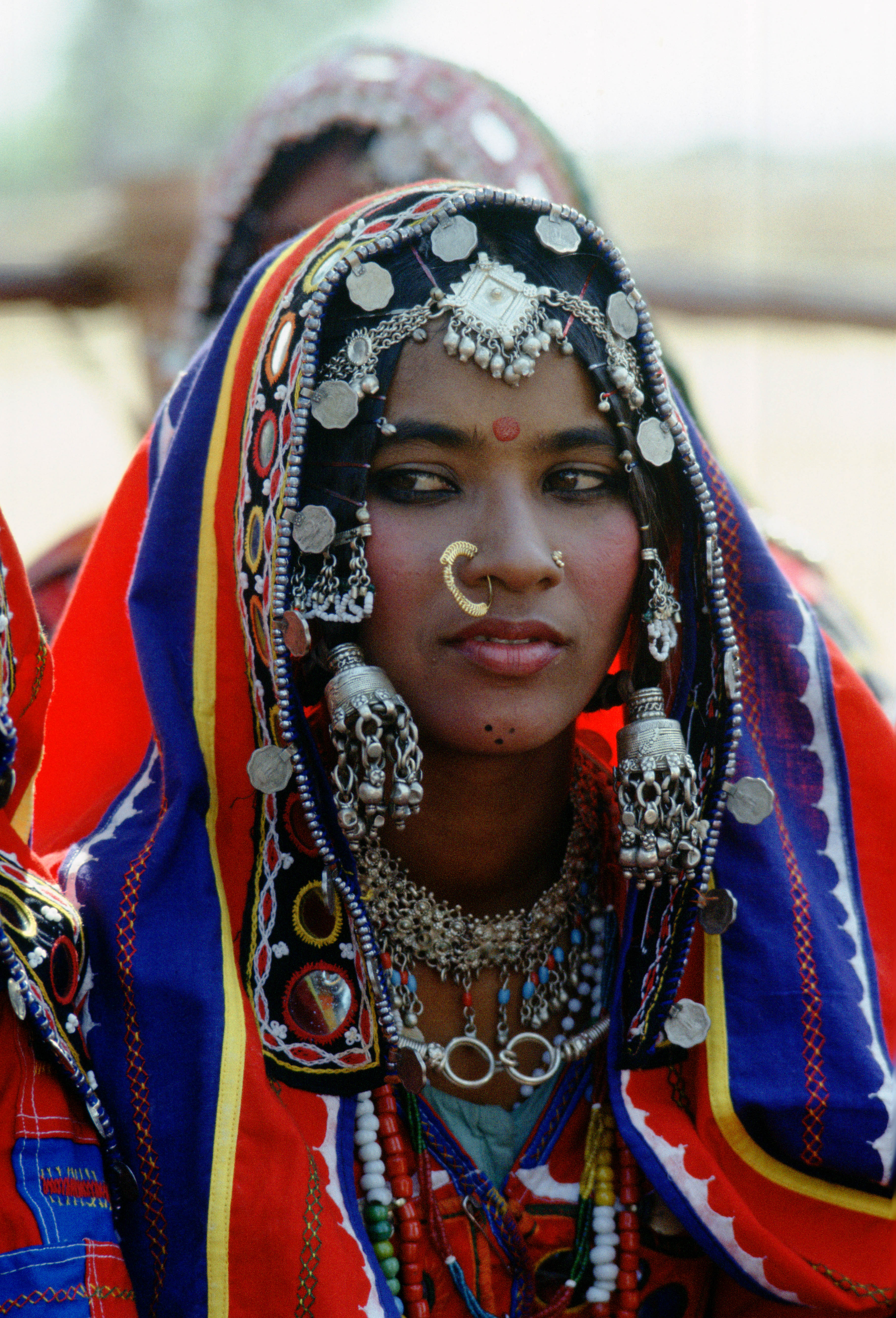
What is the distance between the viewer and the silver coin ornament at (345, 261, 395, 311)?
192 centimetres

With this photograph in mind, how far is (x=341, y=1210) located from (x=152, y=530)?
0.92 m

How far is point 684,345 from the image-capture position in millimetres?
14836

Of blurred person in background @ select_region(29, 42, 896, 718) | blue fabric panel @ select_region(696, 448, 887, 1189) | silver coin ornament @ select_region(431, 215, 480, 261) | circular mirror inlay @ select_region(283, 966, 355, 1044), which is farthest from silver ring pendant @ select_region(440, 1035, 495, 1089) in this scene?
blurred person in background @ select_region(29, 42, 896, 718)

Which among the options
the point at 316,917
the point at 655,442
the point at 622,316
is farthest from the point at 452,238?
the point at 316,917

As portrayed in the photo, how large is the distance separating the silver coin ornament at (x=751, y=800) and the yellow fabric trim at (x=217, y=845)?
0.69 m

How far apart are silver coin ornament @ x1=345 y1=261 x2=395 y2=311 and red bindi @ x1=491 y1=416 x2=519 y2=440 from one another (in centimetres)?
21

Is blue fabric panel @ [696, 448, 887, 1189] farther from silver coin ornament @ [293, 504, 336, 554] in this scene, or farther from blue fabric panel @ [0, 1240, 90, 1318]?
blue fabric panel @ [0, 1240, 90, 1318]

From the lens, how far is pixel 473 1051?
2.15 m

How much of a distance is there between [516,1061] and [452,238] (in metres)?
1.13

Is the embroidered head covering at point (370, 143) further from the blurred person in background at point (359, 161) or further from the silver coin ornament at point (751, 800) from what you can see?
the silver coin ornament at point (751, 800)

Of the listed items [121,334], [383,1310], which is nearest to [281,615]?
[383,1310]

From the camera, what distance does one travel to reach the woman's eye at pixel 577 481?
1.96 m

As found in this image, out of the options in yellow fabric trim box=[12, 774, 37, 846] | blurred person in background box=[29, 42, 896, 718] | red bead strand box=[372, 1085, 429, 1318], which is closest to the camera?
yellow fabric trim box=[12, 774, 37, 846]

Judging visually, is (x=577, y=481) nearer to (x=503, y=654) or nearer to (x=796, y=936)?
(x=503, y=654)
